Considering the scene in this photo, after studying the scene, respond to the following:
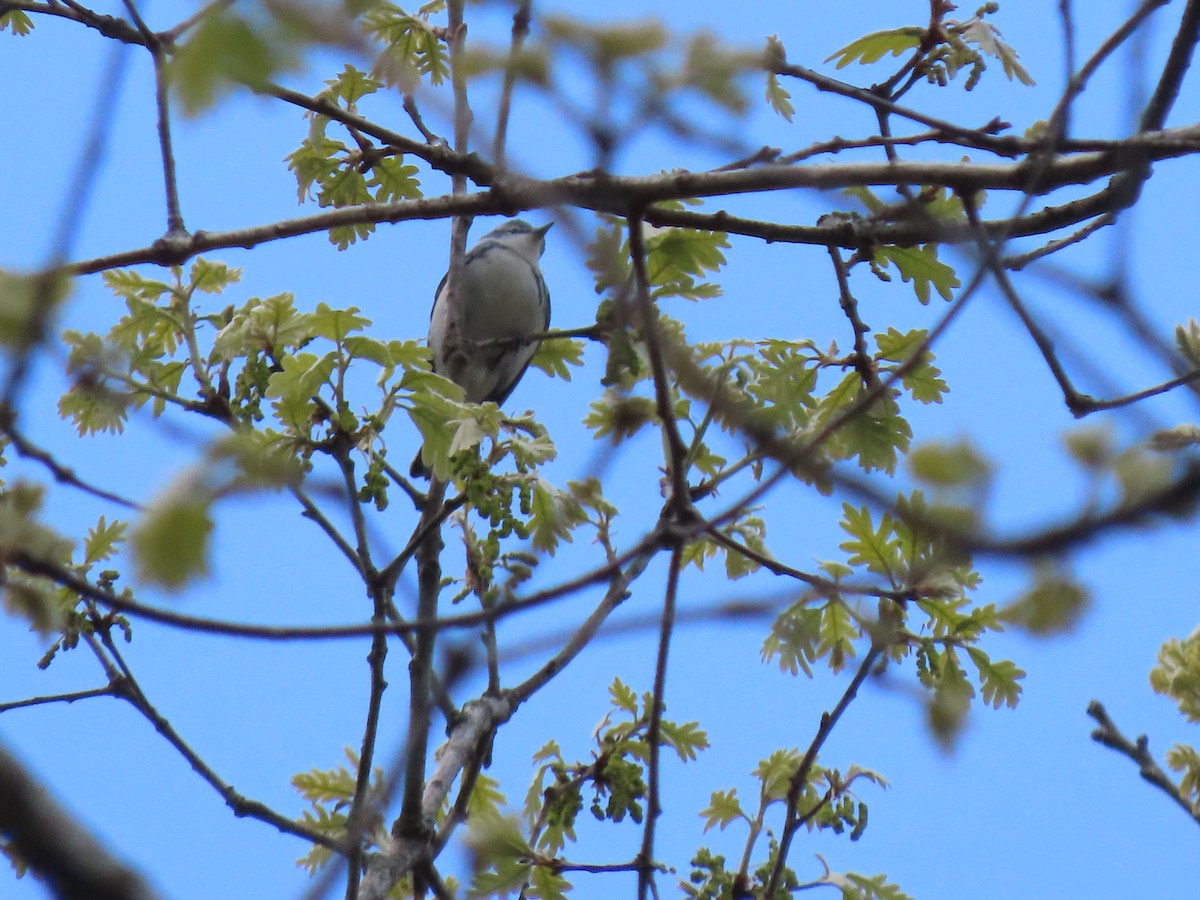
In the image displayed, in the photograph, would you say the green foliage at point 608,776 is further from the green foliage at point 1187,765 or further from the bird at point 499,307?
the bird at point 499,307

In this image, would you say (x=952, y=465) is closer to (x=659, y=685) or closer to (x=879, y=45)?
(x=659, y=685)

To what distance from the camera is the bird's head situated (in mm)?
7102

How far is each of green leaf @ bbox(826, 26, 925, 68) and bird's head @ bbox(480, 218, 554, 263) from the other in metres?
4.09

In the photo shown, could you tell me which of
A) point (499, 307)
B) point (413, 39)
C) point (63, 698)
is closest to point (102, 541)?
point (63, 698)

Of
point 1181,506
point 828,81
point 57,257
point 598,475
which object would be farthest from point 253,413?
point 1181,506

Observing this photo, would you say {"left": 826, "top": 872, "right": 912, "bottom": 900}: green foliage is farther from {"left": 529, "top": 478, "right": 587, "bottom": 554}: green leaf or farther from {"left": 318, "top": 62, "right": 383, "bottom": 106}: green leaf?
{"left": 318, "top": 62, "right": 383, "bottom": 106}: green leaf

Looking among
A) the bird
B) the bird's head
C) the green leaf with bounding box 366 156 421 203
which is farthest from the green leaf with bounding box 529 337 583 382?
the bird's head

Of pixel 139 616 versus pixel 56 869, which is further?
pixel 139 616

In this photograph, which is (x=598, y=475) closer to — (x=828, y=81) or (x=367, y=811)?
(x=828, y=81)

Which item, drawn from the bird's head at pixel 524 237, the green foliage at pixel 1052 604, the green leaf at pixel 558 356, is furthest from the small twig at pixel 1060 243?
the bird's head at pixel 524 237

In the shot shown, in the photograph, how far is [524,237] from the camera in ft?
23.5

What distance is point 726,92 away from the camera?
1.26 m

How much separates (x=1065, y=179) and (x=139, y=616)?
4.87ft

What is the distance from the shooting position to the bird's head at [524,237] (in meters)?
7.10
